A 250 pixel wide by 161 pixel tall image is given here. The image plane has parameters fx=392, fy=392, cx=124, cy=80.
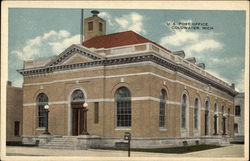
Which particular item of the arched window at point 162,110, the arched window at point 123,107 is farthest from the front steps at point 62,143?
the arched window at point 162,110

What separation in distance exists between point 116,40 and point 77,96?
442 centimetres

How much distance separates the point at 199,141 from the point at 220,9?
33.1 ft

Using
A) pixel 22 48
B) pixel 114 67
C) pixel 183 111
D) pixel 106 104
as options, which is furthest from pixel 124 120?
pixel 22 48

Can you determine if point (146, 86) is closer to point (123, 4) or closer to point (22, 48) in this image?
point (123, 4)

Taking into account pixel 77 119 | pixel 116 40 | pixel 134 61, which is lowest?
pixel 77 119

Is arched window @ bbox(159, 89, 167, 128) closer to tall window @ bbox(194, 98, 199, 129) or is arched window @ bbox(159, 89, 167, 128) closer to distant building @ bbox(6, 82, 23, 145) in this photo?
tall window @ bbox(194, 98, 199, 129)

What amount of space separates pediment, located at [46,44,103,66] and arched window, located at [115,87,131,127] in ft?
7.88

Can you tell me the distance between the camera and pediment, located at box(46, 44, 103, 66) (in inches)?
885

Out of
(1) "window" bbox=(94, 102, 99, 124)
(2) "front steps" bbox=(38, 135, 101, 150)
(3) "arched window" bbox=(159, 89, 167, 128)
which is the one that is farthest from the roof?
(2) "front steps" bbox=(38, 135, 101, 150)

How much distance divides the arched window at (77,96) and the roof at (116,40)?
2.95 m

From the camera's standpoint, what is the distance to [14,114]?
73.9ft

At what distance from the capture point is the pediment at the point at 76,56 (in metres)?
22.5

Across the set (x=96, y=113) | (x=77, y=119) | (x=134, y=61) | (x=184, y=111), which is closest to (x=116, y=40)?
(x=134, y=61)

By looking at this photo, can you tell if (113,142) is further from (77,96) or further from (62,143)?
(77,96)
